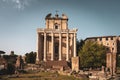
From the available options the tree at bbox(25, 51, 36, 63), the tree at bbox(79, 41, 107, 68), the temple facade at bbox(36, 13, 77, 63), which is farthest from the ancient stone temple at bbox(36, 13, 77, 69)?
the tree at bbox(79, 41, 107, 68)

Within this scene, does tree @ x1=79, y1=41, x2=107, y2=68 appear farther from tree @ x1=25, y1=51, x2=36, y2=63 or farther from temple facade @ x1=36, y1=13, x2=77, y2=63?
tree @ x1=25, y1=51, x2=36, y2=63

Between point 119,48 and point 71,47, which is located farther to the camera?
point 119,48

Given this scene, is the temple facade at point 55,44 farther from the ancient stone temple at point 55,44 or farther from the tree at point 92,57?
the tree at point 92,57

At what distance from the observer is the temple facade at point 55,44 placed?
82.6m

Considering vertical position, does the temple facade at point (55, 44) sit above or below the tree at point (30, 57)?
above

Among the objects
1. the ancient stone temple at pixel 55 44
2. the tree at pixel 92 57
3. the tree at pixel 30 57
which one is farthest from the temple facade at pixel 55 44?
the tree at pixel 92 57

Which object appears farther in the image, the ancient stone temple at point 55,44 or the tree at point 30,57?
the tree at point 30,57

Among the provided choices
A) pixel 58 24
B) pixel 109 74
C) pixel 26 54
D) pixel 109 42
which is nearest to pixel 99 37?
pixel 109 42

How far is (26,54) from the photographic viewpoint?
3361 inches

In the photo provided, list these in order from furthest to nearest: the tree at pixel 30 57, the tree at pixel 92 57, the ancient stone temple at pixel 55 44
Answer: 1. the tree at pixel 30 57
2. the ancient stone temple at pixel 55 44
3. the tree at pixel 92 57

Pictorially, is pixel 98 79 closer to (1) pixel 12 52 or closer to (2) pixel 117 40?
(1) pixel 12 52

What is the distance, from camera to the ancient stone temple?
3253 inches

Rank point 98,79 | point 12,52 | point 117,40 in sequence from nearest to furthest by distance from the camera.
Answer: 1. point 98,79
2. point 12,52
3. point 117,40

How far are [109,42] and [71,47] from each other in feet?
77.1
